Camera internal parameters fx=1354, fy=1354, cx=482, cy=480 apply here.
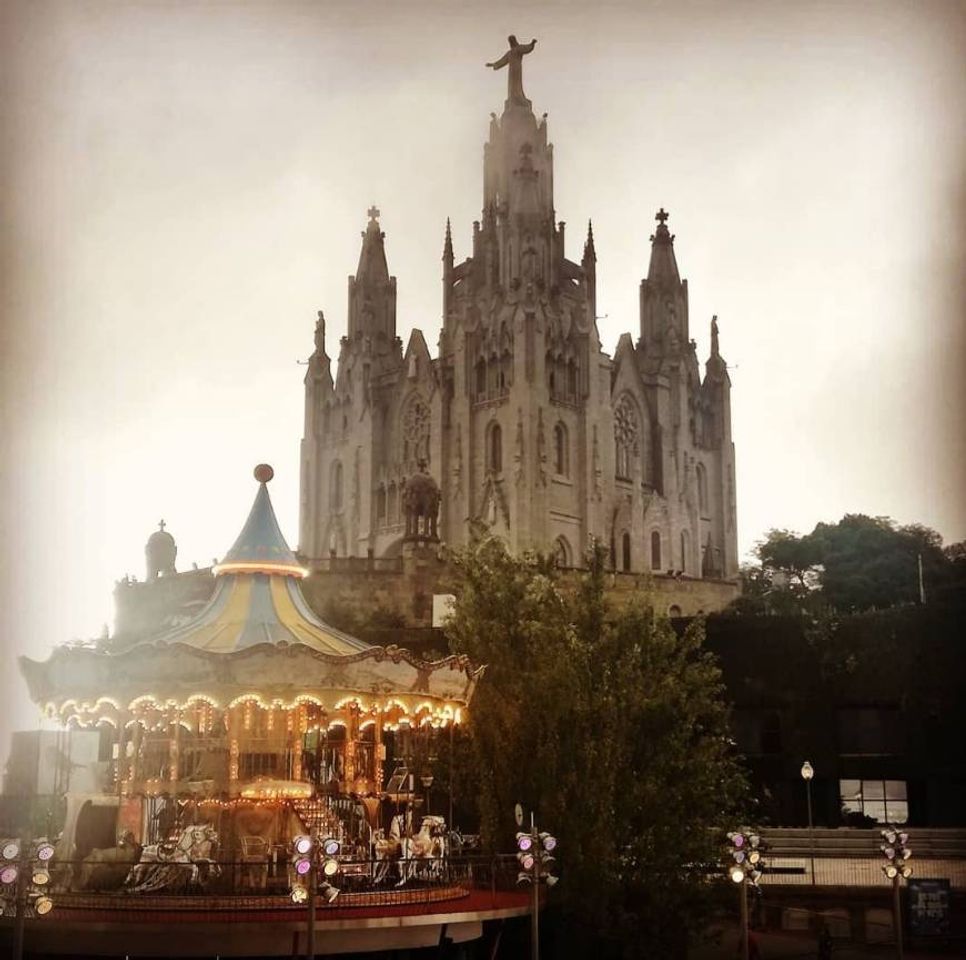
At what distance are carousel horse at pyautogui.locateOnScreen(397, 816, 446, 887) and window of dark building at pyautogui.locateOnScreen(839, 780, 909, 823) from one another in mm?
18111

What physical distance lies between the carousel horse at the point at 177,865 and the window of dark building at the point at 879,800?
21120 mm

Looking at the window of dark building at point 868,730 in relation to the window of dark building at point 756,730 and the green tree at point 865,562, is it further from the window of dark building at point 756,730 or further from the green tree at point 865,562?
the green tree at point 865,562

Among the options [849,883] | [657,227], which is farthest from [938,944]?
[657,227]

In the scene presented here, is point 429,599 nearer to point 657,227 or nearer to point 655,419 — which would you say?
point 655,419

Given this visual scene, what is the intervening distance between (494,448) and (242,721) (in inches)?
1557

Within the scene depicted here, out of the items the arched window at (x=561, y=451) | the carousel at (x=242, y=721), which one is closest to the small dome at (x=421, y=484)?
the arched window at (x=561, y=451)

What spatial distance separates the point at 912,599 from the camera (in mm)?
54406

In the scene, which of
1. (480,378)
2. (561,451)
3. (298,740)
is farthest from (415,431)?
(298,740)

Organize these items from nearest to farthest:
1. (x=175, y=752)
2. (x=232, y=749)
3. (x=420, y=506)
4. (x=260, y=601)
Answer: (x=232, y=749) → (x=175, y=752) → (x=260, y=601) → (x=420, y=506)

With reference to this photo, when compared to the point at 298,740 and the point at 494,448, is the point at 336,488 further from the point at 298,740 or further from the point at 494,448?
the point at 298,740

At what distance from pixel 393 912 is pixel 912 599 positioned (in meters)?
43.2

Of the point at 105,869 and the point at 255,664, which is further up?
the point at 255,664

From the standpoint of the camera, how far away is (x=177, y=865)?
50.7 ft

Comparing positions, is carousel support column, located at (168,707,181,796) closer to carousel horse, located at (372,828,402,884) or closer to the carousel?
the carousel
